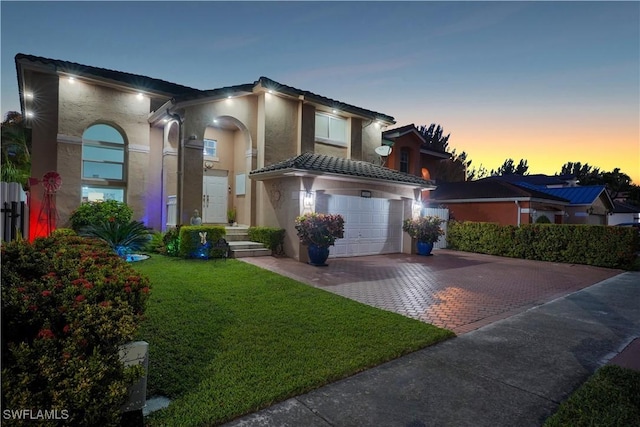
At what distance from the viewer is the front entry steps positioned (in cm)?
1175

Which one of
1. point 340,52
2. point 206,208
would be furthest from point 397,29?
point 206,208

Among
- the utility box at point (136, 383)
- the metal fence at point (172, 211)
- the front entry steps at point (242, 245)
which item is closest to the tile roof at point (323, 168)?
the front entry steps at point (242, 245)

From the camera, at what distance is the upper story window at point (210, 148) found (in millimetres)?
14875

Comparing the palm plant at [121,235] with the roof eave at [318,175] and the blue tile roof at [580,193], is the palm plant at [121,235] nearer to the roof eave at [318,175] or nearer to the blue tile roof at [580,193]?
the roof eave at [318,175]

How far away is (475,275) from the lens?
10.4m

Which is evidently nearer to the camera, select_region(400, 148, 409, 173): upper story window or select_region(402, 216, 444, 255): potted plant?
select_region(402, 216, 444, 255): potted plant

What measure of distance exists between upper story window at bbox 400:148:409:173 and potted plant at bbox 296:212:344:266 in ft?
41.5

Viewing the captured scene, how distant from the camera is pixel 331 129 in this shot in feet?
54.2

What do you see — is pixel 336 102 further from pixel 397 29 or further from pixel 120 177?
pixel 120 177

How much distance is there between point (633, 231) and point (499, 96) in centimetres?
846

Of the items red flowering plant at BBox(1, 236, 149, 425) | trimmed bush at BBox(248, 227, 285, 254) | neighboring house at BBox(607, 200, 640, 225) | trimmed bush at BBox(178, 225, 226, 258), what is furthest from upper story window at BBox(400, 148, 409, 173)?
neighboring house at BBox(607, 200, 640, 225)

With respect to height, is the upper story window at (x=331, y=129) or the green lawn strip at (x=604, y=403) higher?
the upper story window at (x=331, y=129)

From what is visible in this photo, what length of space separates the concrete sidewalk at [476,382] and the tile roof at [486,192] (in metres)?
15.5

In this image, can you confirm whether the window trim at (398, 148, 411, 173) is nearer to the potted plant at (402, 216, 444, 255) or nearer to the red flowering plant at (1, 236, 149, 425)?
the potted plant at (402, 216, 444, 255)
